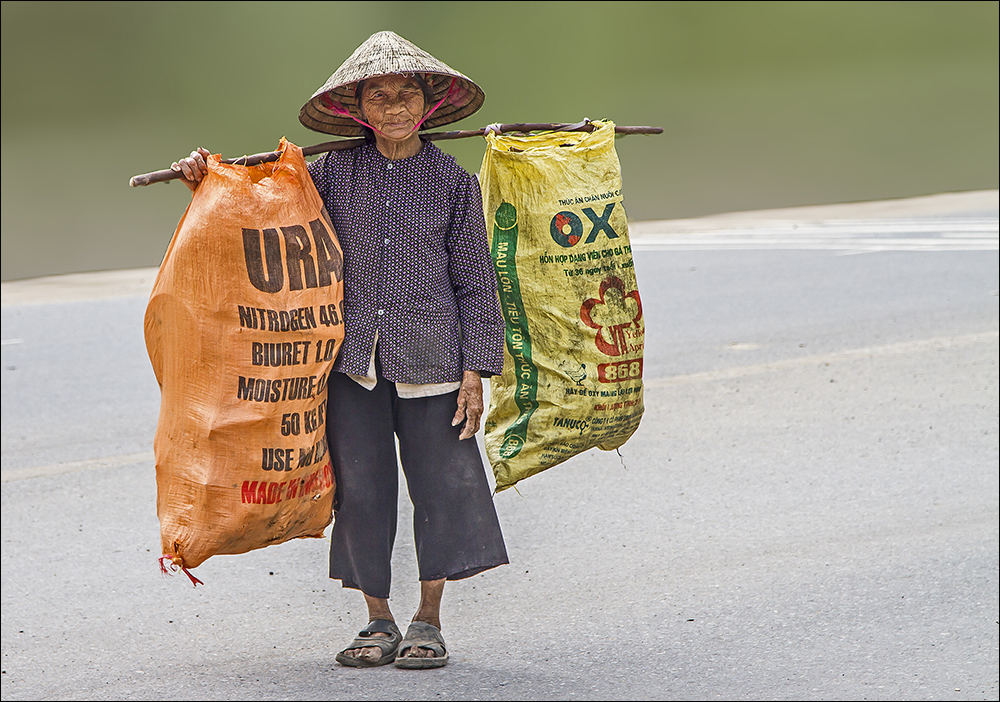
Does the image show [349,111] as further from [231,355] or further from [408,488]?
[408,488]

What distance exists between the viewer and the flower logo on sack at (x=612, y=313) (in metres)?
2.68

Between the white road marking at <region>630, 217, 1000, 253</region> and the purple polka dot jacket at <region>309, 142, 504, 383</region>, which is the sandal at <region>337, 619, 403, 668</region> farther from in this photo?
the white road marking at <region>630, 217, 1000, 253</region>

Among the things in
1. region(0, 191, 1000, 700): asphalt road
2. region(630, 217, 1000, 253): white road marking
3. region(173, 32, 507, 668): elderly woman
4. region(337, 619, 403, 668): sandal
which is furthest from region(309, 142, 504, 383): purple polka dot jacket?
region(630, 217, 1000, 253): white road marking

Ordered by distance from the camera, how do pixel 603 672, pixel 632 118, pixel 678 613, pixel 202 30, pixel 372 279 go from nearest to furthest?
pixel 372 279 → pixel 603 672 → pixel 678 613 → pixel 202 30 → pixel 632 118

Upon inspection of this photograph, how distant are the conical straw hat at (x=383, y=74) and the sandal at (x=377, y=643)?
1355mm

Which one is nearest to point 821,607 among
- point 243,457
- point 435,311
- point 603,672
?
point 603,672

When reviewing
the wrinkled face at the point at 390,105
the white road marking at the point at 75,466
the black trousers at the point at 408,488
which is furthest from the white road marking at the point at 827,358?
the wrinkled face at the point at 390,105

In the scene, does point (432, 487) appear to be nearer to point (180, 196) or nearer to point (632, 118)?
point (180, 196)

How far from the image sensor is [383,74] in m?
2.33

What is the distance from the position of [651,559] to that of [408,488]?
151cm

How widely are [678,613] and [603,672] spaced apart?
→ 47 centimetres

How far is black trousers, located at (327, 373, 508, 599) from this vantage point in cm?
270

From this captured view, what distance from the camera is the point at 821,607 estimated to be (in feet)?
11.8

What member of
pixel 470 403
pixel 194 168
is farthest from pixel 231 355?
pixel 470 403
